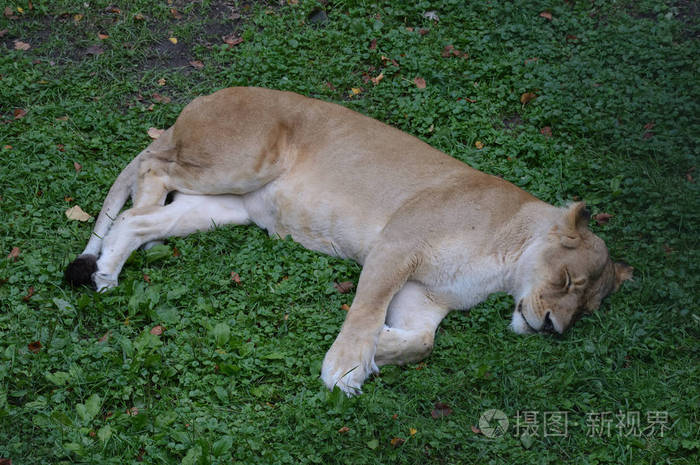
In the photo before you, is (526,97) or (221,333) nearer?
(221,333)

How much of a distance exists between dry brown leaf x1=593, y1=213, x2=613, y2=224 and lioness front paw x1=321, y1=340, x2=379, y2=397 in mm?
2420

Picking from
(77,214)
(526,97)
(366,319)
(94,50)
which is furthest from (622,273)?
(94,50)

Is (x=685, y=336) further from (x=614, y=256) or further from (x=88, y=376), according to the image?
(x=88, y=376)

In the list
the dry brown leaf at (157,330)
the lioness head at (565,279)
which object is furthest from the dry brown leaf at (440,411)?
the dry brown leaf at (157,330)

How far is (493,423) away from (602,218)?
2419mm

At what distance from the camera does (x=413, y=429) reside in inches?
178

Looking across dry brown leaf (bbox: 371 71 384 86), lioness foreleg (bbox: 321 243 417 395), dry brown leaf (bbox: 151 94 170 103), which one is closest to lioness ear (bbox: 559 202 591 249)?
lioness foreleg (bbox: 321 243 417 395)

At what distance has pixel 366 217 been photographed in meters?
5.79

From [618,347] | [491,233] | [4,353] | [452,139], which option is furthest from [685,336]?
[4,353]

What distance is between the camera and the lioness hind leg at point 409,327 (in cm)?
507

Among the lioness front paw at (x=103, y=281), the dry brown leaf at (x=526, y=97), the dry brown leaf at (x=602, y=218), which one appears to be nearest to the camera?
the lioness front paw at (x=103, y=281)

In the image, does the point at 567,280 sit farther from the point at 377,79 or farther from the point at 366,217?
the point at 377,79

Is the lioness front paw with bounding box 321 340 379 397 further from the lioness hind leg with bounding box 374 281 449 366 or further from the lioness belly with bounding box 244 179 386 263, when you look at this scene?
the lioness belly with bounding box 244 179 386 263

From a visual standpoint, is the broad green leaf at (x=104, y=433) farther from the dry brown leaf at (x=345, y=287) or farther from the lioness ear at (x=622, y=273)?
the lioness ear at (x=622, y=273)
